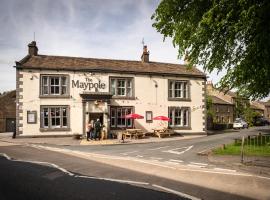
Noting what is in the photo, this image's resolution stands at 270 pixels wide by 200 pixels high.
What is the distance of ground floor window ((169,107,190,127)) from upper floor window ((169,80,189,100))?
1.29 metres

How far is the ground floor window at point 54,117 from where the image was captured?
3009 cm

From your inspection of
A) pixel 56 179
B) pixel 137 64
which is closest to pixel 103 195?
pixel 56 179

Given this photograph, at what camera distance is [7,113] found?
50531 mm

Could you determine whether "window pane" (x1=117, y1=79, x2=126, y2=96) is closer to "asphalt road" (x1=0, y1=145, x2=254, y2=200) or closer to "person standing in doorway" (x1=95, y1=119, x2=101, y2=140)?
"person standing in doorway" (x1=95, y1=119, x2=101, y2=140)

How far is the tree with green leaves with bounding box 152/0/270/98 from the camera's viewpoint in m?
12.2

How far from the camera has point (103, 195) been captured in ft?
27.3

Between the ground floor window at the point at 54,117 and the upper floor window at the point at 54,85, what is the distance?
1.35m

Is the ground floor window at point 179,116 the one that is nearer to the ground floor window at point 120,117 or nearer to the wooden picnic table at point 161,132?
the wooden picnic table at point 161,132

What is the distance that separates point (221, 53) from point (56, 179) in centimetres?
978

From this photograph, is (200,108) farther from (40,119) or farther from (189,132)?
(40,119)

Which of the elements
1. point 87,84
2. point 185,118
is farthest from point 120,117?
point 185,118

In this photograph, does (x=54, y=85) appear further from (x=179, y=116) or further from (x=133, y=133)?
(x=179, y=116)

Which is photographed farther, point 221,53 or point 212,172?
point 221,53

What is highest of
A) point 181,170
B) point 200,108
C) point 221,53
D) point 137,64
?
point 137,64
